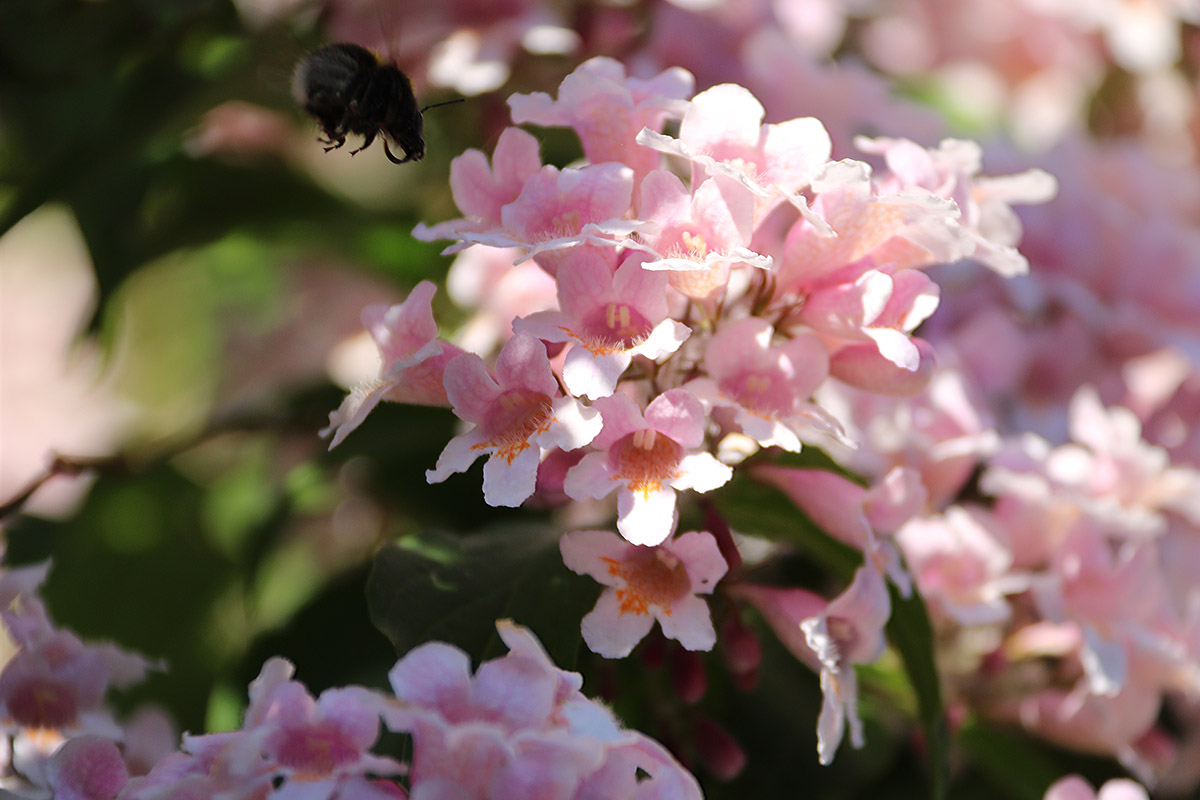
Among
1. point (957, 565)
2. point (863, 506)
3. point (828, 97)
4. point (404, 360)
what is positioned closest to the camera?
point (404, 360)

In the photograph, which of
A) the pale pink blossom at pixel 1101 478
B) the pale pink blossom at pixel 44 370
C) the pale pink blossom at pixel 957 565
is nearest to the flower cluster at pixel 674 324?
the pale pink blossom at pixel 957 565

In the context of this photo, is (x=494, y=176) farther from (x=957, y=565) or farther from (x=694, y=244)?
(x=957, y=565)

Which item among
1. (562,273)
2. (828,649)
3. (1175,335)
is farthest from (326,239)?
(1175,335)

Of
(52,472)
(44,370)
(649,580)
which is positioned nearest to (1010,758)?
(649,580)

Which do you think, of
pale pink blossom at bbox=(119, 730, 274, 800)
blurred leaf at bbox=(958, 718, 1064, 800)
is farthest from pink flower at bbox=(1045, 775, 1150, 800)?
pale pink blossom at bbox=(119, 730, 274, 800)

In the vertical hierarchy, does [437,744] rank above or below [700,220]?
below

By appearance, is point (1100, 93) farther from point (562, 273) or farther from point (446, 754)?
point (446, 754)
